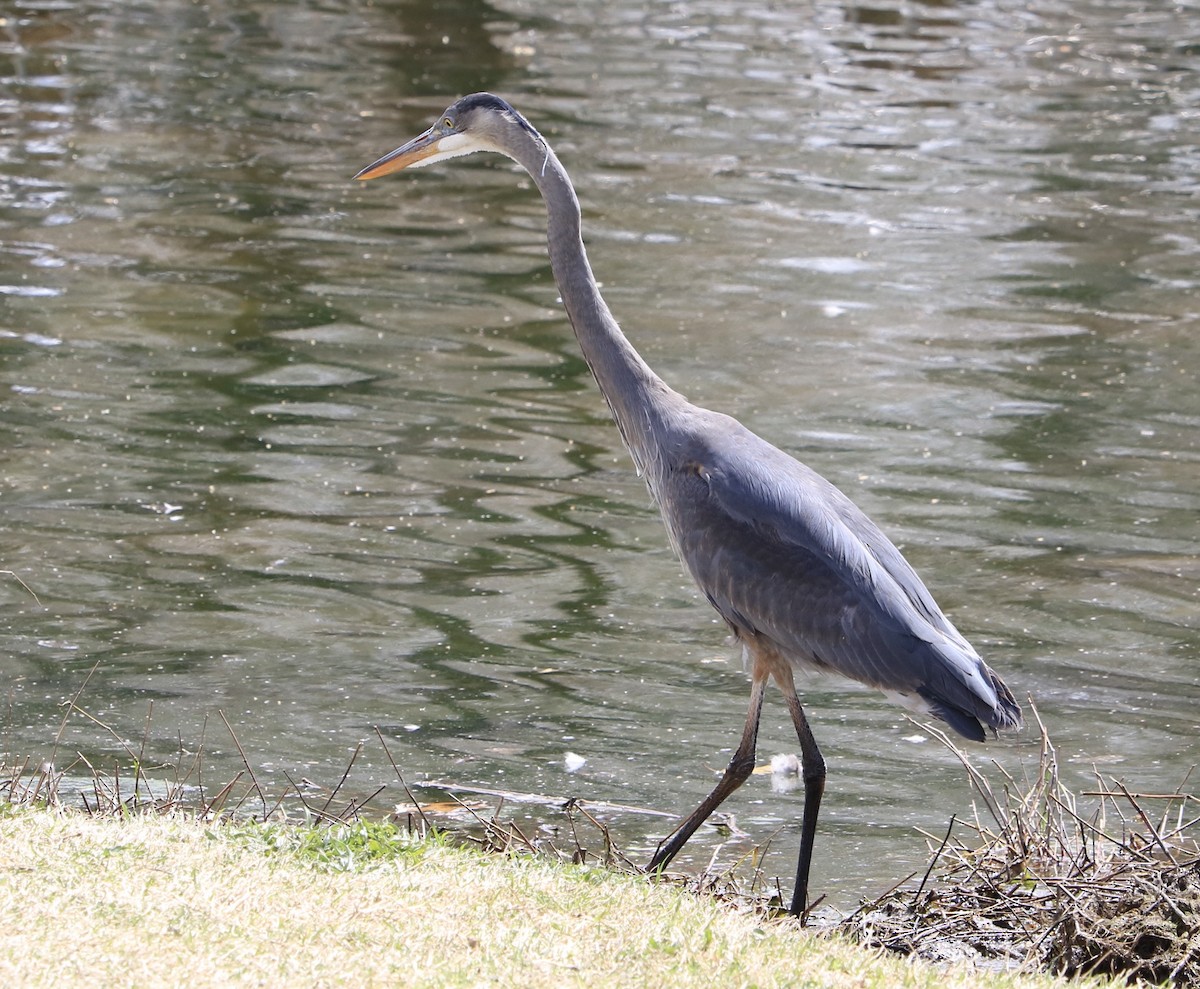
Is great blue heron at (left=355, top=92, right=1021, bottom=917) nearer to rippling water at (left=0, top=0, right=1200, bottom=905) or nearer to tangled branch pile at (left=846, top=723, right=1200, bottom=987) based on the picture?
tangled branch pile at (left=846, top=723, right=1200, bottom=987)

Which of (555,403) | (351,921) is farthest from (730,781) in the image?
(555,403)

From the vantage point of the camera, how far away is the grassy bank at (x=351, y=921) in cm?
416

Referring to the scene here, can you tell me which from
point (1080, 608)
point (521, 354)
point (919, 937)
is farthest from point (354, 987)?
point (521, 354)

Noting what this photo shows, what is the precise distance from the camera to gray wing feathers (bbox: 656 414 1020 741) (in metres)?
5.77

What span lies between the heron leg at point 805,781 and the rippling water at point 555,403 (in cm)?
42

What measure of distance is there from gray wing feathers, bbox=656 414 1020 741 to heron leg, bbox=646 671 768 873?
20cm

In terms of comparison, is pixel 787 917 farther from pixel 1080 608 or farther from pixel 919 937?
pixel 1080 608

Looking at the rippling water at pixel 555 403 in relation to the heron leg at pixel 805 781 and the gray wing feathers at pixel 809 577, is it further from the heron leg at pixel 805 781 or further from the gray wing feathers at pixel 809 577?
the gray wing feathers at pixel 809 577

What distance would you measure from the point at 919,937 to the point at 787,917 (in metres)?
0.44

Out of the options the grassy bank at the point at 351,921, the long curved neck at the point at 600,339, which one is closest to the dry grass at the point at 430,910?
the grassy bank at the point at 351,921

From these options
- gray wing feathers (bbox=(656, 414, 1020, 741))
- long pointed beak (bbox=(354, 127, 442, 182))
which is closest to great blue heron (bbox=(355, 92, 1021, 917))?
gray wing feathers (bbox=(656, 414, 1020, 741))

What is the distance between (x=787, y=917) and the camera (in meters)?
5.26

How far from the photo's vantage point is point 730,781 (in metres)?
6.07

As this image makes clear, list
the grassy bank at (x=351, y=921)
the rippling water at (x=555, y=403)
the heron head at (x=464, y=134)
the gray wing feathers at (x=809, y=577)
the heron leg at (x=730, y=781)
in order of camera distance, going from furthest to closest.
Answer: the rippling water at (x=555, y=403)
the heron head at (x=464, y=134)
the heron leg at (x=730, y=781)
the gray wing feathers at (x=809, y=577)
the grassy bank at (x=351, y=921)
